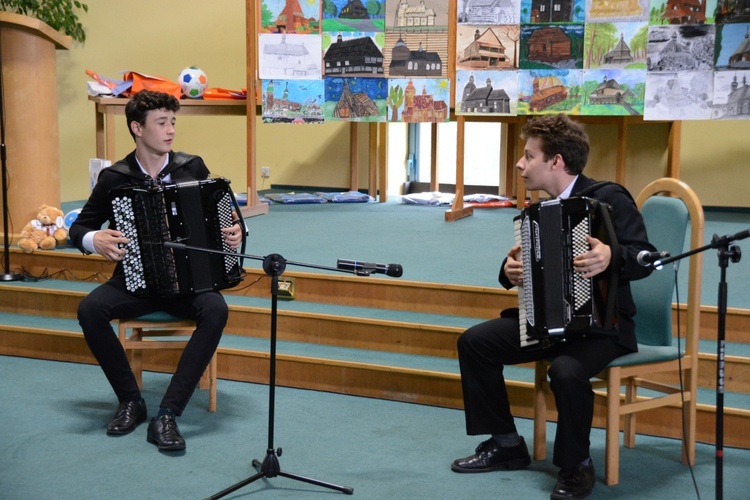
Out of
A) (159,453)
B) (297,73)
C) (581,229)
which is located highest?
(297,73)

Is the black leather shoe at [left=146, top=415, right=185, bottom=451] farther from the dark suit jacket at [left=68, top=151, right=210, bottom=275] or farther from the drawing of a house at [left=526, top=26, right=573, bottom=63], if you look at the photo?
the drawing of a house at [left=526, top=26, right=573, bottom=63]

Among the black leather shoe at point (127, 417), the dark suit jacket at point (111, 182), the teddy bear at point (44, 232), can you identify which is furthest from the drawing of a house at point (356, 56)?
the black leather shoe at point (127, 417)

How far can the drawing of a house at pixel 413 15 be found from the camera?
19.6 ft

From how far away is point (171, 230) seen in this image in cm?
319

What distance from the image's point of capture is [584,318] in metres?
2.62

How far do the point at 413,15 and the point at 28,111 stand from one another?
250cm

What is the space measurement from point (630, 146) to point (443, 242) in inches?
90.8

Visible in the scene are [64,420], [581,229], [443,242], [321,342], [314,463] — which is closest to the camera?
[581,229]

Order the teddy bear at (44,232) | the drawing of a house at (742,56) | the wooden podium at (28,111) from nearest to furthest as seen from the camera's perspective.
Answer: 1. the teddy bear at (44,232)
2. the wooden podium at (28,111)
3. the drawing of a house at (742,56)

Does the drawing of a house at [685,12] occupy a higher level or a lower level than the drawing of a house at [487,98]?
higher

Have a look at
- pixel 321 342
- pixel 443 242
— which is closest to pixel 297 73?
pixel 443 242

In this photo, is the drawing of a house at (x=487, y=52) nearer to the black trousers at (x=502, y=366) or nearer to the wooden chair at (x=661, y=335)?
the wooden chair at (x=661, y=335)

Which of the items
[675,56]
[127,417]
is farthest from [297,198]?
[127,417]

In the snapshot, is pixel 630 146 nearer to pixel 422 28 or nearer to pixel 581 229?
pixel 422 28
